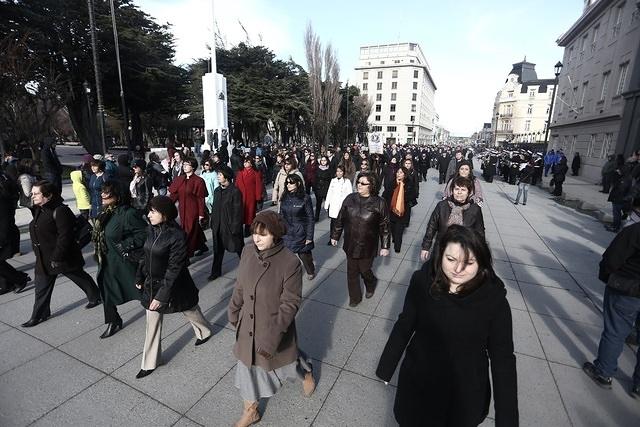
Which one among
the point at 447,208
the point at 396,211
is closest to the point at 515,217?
the point at 396,211

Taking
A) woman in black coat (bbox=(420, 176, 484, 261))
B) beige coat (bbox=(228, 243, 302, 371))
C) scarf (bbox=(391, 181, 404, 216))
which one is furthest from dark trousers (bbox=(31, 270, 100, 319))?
scarf (bbox=(391, 181, 404, 216))

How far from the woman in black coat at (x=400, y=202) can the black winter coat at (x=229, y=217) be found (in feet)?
10.0

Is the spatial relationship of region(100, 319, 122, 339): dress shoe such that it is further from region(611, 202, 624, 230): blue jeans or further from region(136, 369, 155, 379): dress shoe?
region(611, 202, 624, 230): blue jeans

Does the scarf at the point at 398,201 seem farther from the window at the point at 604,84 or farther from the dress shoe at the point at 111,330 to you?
the window at the point at 604,84

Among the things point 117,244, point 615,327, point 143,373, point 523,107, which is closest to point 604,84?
point 615,327

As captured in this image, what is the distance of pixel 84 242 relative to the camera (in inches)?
159

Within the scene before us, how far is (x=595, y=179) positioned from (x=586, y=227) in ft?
49.2

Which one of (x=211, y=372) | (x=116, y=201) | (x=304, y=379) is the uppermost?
(x=116, y=201)

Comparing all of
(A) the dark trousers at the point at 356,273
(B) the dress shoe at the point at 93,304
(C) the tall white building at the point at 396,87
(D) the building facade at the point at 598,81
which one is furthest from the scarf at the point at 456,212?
(C) the tall white building at the point at 396,87

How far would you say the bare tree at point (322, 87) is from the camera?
92.6 ft

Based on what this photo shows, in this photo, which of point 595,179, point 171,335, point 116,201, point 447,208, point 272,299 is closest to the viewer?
point 272,299

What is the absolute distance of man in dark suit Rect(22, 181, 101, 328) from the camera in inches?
143

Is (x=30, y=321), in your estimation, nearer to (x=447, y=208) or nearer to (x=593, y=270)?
(x=447, y=208)

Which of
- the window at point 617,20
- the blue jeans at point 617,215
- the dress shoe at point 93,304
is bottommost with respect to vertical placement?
the dress shoe at point 93,304
